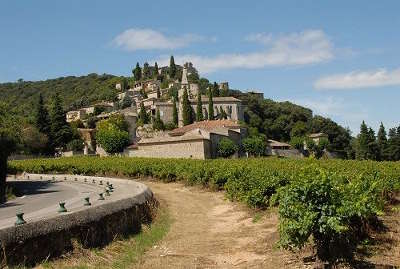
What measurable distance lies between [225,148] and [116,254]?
5833cm

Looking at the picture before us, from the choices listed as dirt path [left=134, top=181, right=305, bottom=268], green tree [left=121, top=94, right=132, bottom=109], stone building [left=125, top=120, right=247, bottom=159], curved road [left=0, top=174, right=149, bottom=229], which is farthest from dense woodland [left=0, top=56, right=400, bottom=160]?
dirt path [left=134, top=181, right=305, bottom=268]

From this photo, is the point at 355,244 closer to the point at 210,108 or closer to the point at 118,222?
the point at 118,222

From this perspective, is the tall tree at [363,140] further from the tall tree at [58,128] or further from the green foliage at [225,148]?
the tall tree at [58,128]

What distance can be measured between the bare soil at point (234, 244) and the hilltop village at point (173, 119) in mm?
43981

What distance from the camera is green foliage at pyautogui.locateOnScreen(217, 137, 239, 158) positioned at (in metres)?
70.7

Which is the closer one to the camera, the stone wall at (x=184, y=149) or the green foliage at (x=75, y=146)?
the stone wall at (x=184, y=149)

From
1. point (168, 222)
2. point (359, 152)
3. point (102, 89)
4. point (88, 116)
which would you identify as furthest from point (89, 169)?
point (102, 89)

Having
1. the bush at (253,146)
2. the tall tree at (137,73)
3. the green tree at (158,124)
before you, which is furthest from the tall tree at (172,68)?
the bush at (253,146)

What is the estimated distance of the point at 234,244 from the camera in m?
14.5

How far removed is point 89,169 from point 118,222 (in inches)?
1381

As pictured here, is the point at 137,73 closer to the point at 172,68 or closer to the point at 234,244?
the point at 172,68

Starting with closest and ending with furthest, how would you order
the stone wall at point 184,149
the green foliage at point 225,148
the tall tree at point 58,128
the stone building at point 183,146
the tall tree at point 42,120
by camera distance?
the stone wall at point 184,149 < the stone building at point 183,146 < the green foliage at point 225,148 < the tall tree at point 42,120 < the tall tree at point 58,128

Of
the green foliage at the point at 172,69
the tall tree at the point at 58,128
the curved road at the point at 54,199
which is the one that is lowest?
the curved road at the point at 54,199

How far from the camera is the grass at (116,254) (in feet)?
35.7
